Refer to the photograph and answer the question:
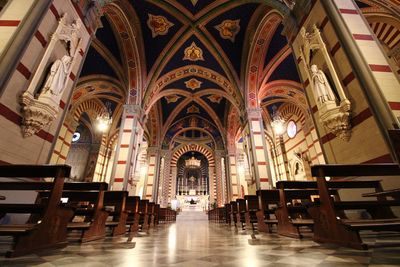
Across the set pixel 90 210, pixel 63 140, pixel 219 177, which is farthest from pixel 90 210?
pixel 219 177

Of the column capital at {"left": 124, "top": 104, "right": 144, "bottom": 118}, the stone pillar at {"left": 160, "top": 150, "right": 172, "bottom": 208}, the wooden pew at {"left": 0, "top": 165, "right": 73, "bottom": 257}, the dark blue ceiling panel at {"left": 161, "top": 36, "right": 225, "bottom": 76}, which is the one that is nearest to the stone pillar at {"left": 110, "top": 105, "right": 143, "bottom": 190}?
the column capital at {"left": 124, "top": 104, "right": 144, "bottom": 118}

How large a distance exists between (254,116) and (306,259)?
9289mm

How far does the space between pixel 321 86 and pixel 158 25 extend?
28.4ft

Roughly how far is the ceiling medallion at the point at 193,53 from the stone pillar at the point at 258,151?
4.40m

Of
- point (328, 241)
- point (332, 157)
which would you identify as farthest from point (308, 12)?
point (328, 241)

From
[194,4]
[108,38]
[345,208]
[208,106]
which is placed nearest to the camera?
[345,208]

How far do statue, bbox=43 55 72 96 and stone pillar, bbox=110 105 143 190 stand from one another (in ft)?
17.9

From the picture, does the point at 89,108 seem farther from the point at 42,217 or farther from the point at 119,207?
the point at 42,217

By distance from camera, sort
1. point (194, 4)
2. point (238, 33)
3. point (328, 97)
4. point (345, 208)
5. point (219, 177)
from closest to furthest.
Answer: point (345, 208), point (328, 97), point (194, 4), point (238, 33), point (219, 177)

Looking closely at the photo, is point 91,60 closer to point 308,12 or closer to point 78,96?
point 78,96

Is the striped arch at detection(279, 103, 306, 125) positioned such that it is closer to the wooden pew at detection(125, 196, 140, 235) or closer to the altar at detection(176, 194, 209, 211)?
the wooden pew at detection(125, 196, 140, 235)

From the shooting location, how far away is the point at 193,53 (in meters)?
11.8

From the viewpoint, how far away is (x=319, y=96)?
4.64 m

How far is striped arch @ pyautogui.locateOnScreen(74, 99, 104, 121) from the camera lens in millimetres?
14041
